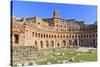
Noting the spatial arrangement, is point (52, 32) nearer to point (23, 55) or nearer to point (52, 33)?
point (52, 33)

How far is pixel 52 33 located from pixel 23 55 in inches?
20.9

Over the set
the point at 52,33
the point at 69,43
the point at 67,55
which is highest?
the point at 52,33

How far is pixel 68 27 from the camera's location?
3357 mm

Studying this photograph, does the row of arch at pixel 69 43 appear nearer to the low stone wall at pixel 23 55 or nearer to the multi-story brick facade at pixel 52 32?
the multi-story brick facade at pixel 52 32

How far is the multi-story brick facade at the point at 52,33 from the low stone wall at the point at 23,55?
5cm

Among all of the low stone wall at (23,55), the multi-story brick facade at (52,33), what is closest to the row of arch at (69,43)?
the multi-story brick facade at (52,33)

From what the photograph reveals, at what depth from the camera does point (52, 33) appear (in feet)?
10.6

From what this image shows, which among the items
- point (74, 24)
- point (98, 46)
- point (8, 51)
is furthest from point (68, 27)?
point (8, 51)

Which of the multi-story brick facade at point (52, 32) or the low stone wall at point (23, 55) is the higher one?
the multi-story brick facade at point (52, 32)

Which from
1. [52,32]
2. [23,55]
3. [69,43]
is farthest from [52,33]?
[23,55]

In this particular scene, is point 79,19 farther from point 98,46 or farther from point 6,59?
point 6,59

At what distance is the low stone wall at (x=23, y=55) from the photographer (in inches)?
116

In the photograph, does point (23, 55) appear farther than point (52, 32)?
No

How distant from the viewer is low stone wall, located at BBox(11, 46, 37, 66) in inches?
116
